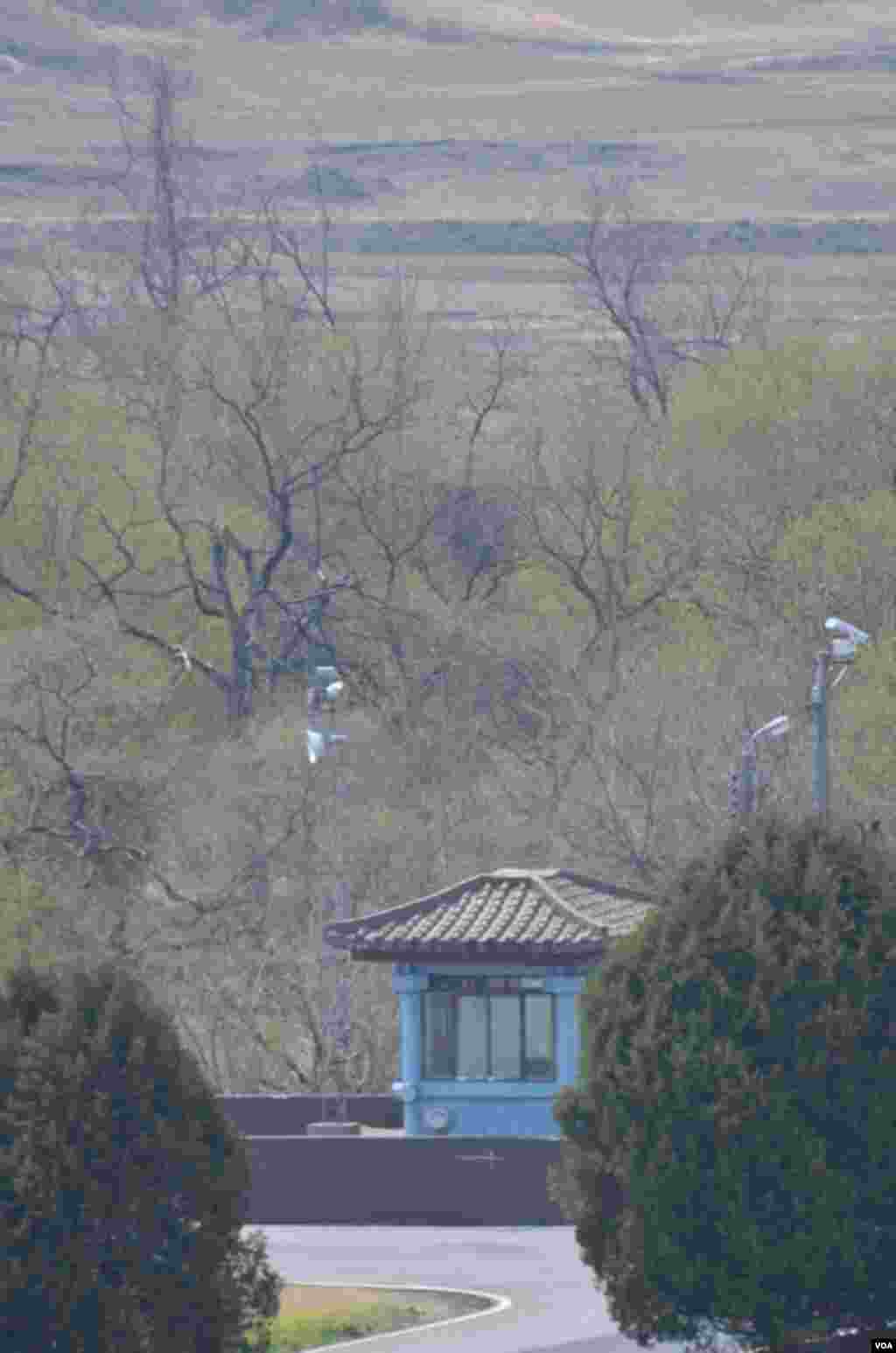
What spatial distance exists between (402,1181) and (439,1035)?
13.6 ft

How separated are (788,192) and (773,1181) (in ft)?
475

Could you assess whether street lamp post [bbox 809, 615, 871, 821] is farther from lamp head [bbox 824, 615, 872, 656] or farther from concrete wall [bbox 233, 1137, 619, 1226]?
concrete wall [bbox 233, 1137, 619, 1226]

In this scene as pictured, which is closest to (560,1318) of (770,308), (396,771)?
(396,771)

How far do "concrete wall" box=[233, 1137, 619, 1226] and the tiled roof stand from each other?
3271mm

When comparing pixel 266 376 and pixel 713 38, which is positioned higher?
pixel 713 38

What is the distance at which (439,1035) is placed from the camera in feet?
93.1

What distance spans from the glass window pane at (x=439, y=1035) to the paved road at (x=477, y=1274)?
4031 millimetres

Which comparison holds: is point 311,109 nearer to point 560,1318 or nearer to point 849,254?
point 849,254

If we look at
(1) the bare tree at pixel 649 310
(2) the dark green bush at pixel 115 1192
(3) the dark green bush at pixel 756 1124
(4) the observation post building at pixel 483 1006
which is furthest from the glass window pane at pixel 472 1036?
(1) the bare tree at pixel 649 310

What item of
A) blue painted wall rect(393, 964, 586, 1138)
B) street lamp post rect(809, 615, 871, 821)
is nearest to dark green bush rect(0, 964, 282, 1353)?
street lamp post rect(809, 615, 871, 821)

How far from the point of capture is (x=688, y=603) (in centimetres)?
4700

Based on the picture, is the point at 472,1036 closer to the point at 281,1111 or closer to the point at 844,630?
the point at 281,1111

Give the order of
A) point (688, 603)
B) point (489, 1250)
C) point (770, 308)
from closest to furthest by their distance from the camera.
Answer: point (489, 1250), point (688, 603), point (770, 308)

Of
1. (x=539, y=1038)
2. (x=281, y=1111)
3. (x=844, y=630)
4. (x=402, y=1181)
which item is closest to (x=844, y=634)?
(x=844, y=630)
